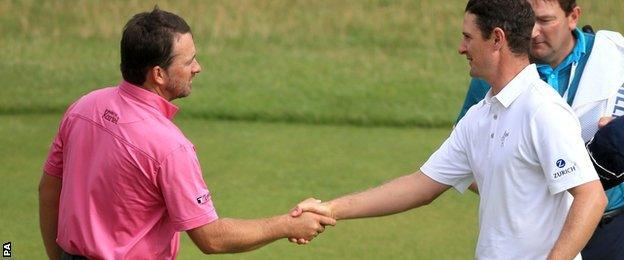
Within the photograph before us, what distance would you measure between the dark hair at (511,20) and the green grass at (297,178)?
301 cm

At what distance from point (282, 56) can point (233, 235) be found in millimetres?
7316

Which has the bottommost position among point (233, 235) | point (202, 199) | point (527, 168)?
point (233, 235)

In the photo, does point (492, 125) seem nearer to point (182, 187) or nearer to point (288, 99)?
point (182, 187)

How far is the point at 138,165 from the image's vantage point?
5215mm

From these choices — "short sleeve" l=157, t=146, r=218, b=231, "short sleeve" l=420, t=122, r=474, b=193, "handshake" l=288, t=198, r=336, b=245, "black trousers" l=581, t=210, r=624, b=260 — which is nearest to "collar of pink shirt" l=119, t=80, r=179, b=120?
"short sleeve" l=157, t=146, r=218, b=231

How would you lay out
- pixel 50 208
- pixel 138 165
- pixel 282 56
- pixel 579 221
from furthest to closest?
pixel 282 56
pixel 50 208
pixel 138 165
pixel 579 221

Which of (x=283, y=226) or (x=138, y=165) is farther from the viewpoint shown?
(x=283, y=226)

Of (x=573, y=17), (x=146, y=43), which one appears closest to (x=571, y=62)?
(x=573, y=17)

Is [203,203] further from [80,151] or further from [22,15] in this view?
[22,15]

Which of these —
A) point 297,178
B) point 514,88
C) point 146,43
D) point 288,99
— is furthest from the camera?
point 288,99

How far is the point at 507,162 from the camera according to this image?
5031mm

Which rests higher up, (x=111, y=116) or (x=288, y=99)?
(x=111, y=116)

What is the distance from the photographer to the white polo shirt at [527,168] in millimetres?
4902

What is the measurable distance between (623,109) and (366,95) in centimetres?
586
